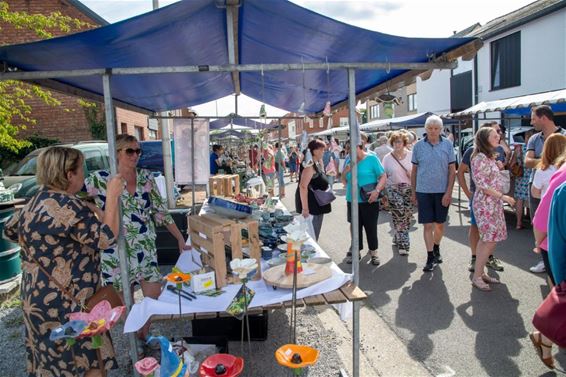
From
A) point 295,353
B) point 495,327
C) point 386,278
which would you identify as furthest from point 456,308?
point 295,353

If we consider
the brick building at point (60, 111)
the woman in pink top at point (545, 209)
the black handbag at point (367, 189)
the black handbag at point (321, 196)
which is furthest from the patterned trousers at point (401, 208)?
the brick building at point (60, 111)

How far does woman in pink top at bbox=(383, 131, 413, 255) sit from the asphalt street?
1.10 feet

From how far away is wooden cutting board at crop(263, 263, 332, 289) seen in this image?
8.38ft

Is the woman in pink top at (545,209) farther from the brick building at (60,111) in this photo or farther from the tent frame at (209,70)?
the brick building at (60,111)

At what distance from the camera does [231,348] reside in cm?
360

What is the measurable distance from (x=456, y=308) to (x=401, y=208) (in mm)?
2133

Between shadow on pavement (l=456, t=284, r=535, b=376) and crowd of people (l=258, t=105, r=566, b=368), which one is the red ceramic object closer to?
shadow on pavement (l=456, t=284, r=535, b=376)

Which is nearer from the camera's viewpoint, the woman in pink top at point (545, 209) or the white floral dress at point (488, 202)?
the woman in pink top at point (545, 209)

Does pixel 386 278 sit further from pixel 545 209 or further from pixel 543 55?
pixel 543 55

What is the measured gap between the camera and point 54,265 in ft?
7.30

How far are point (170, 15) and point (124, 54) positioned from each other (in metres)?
0.71

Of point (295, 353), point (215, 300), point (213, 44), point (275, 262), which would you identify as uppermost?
point (213, 44)

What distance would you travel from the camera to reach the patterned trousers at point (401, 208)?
243 inches

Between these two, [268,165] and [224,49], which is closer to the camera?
[224,49]
